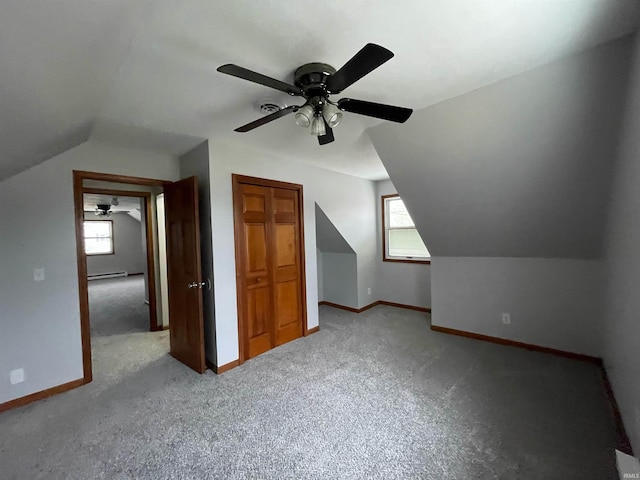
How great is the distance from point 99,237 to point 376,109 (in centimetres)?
1036

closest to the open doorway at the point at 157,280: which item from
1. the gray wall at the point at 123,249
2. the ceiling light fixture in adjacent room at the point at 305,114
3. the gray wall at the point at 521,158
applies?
the ceiling light fixture in adjacent room at the point at 305,114

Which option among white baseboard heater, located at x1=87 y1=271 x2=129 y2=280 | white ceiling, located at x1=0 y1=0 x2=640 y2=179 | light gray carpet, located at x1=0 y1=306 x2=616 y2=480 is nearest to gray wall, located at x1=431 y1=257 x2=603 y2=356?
light gray carpet, located at x1=0 y1=306 x2=616 y2=480

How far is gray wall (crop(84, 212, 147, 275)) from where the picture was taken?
8.77 m

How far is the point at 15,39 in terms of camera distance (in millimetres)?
793

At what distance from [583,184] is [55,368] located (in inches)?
185

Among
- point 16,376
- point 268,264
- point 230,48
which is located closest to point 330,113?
point 230,48

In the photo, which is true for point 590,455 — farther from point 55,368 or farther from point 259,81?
point 55,368

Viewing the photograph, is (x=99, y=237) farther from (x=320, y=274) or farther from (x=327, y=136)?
(x=327, y=136)

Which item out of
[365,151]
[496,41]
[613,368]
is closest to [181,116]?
[365,151]

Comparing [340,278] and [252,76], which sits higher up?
[252,76]

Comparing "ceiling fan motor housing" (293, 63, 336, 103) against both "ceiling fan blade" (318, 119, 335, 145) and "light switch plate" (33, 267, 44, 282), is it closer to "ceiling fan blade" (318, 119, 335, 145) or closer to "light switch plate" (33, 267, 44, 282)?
"ceiling fan blade" (318, 119, 335, 145)

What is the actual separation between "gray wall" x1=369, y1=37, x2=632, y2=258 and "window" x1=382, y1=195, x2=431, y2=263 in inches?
51.6

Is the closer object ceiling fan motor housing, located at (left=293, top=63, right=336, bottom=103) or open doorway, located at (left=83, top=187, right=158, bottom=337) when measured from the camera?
ceiling fan motor housing, located at (left=293, top=63, right=336, bottom=103)

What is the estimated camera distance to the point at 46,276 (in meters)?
2.38
